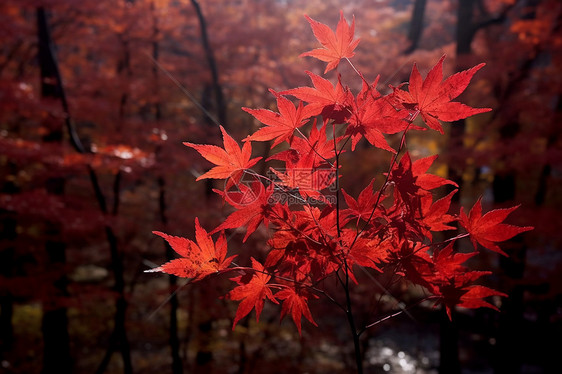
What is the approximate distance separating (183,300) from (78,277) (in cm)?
748

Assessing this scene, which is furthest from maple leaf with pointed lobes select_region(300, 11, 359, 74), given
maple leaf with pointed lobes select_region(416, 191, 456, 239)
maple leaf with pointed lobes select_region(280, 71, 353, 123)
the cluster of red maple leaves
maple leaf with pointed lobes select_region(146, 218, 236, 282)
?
maple leaf with pointed lobes select_region(146, 218, 236, 282)

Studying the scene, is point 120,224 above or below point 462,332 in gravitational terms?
above

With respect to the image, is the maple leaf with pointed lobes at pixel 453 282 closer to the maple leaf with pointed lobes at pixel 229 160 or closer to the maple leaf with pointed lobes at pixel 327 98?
the maple leaf with pointed lobes at pixel 327 98

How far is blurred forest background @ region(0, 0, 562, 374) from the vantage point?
5.43 m

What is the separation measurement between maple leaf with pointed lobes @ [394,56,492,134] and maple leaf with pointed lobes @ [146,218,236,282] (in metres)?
0.75

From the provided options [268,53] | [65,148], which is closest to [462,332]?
[268,53]

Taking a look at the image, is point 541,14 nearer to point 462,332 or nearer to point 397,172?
point 397,172

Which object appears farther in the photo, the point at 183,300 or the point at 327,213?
the point at 183,300

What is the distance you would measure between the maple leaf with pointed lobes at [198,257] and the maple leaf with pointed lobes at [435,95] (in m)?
0.75

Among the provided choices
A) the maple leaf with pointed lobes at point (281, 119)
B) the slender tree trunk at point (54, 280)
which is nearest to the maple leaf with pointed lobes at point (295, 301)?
the maple leaf with pointed lobes at point (281, 119)

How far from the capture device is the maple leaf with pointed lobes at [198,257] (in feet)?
4.09

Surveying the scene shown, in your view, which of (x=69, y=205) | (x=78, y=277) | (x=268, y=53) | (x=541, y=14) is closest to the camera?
(x=541, y=14)

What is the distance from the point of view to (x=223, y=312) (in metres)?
6.04

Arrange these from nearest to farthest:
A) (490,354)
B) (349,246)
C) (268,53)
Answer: (349,246) < (268,53) < (490,354)
